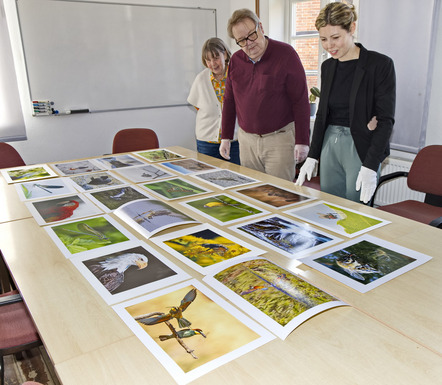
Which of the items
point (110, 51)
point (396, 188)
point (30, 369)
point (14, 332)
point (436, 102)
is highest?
point (110, 51)

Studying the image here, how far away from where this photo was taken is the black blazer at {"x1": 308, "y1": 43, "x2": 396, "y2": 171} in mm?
1829

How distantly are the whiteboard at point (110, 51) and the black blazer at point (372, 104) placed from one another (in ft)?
9.37

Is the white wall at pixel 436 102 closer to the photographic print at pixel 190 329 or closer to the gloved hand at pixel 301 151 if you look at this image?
the gloved hand at pixel 301 151

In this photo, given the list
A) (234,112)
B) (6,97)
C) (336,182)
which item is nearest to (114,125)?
(6,97)

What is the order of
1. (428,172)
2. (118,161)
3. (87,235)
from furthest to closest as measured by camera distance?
(118,161), (428,172), (87,235)

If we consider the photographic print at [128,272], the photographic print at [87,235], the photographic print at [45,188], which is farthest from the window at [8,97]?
the photographic print at [128,272]

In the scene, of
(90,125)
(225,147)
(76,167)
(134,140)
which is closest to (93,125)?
(90,125)

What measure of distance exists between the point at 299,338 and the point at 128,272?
0.52 meters

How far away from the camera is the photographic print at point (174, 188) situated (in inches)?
73.8

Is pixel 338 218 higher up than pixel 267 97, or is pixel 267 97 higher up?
pixel 267 97

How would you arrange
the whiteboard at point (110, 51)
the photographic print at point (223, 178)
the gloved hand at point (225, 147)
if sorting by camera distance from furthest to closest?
the whiteboard at point (110, 51), the gloved hand at point (225, 147), the photographic print at point (223, 178)

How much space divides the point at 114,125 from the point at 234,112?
84.4 inches

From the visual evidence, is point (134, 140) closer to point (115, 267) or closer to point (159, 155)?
point (159, 155)

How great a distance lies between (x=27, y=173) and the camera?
2332 millimetres
